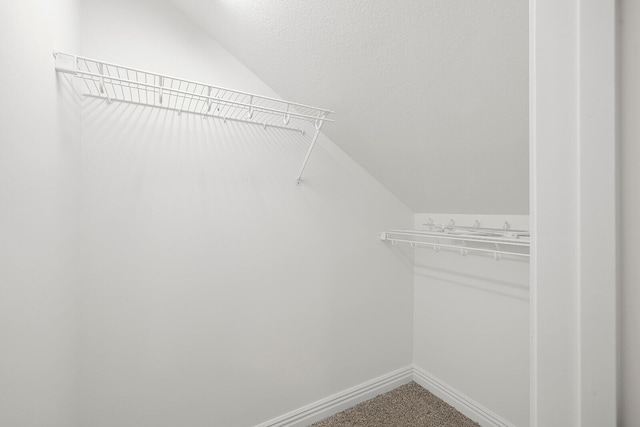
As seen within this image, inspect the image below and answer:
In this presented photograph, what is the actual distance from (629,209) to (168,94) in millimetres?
1582

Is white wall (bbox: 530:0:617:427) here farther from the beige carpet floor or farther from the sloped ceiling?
the beige carpet floor

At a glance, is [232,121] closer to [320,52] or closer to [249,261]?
[320,52]

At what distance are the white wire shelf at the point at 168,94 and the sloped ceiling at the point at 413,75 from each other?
0.20 m

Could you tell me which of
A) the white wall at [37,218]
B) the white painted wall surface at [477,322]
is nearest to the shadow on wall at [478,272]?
the white painted wall surface at [477,322]

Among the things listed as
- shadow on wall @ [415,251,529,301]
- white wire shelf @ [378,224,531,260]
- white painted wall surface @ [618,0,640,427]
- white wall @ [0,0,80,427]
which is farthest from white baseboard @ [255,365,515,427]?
white painted wall surface @ [618,0,640,427]

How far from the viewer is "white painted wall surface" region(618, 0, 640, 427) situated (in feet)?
1.24

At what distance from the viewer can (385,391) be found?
1905 millimetres

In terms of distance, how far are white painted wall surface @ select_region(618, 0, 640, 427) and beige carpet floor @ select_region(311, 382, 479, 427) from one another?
1.58 m

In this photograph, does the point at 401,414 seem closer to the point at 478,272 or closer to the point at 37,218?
the point at 478,272

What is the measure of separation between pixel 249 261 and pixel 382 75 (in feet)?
3.82

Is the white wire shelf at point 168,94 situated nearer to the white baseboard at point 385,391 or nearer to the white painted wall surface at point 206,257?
the white painted wall surface at point 206,257

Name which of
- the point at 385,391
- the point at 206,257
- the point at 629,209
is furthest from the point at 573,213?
the point at 385,391

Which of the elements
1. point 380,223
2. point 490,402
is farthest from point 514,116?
point 490,402

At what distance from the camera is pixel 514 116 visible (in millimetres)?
1005
